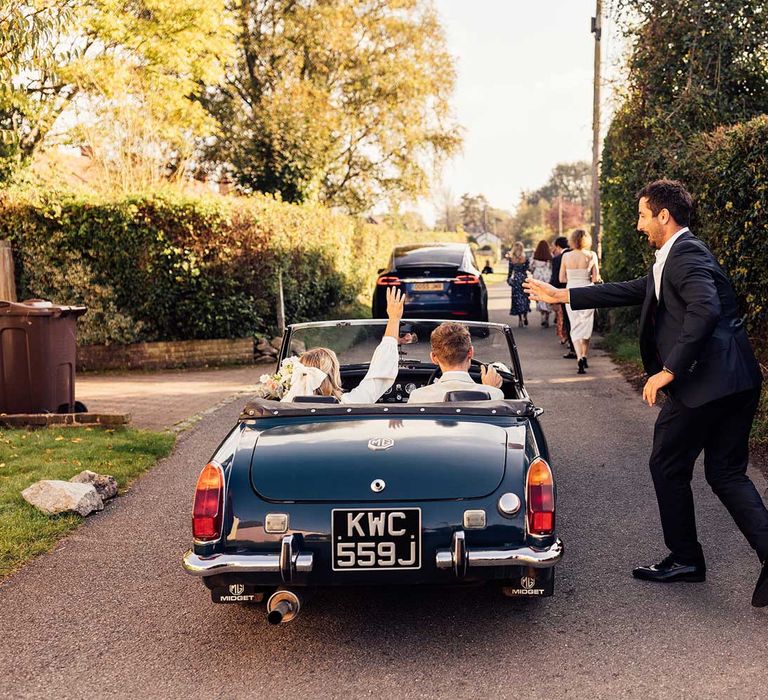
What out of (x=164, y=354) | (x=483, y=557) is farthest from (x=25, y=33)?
(x=483, y=557)

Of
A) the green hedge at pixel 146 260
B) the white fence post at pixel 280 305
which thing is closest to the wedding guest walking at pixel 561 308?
the white fence post at pixel 280 305

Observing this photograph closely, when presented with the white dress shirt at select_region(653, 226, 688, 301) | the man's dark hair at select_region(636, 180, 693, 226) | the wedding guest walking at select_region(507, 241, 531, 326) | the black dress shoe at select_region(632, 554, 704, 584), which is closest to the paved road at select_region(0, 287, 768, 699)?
the black dress shoe at select_region(632, 554, 704, 584)

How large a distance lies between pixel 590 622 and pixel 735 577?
3.37 ft

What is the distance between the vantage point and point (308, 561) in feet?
12.0

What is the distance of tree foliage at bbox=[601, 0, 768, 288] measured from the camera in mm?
12328

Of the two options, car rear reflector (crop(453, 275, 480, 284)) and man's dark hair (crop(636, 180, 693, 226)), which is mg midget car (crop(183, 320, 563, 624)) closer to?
man's dark hair (crop(636, 180, 693, 226))

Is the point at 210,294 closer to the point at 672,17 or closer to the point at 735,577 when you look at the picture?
the point at 672,17

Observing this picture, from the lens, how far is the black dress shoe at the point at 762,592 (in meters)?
4.12

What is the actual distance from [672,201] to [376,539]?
225cm

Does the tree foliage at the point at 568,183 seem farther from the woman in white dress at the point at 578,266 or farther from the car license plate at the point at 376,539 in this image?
the car license plate at the point at 376,539

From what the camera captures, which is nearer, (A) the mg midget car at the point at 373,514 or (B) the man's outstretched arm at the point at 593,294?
(A) the mg midget car at the point at 373,514

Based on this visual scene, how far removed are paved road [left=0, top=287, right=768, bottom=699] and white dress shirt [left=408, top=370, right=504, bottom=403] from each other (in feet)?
3.27

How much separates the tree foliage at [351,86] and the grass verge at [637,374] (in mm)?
15177

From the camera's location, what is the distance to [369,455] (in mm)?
3939
